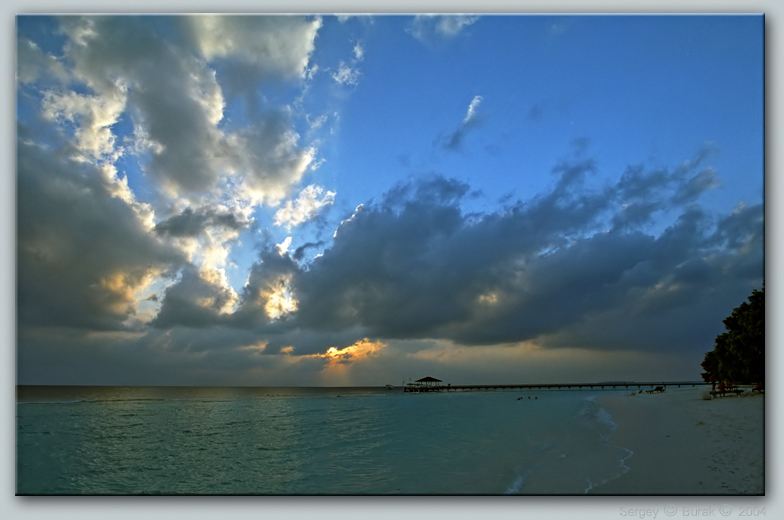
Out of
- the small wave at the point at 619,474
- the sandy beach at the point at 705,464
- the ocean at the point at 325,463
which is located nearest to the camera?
the sandy beach at the point at 705,464

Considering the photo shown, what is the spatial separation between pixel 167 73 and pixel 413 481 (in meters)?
7.23

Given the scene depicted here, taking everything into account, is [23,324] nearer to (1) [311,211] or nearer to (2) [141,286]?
(2) [141,286]

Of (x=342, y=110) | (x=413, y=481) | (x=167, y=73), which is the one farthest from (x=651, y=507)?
(x=167, y=73)

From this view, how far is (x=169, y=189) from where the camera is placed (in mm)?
6875

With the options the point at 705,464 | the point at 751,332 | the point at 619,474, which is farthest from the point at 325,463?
the point at 751,332

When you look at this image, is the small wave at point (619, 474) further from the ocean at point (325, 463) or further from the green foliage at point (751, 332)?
the green foliage at point (751, 332)

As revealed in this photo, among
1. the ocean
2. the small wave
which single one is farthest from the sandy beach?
the ocean

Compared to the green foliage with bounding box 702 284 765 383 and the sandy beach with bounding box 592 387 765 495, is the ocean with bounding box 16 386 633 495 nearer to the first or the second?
the sandy beach with bounding box 592 387 765 495

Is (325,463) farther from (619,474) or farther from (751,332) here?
(751,332)

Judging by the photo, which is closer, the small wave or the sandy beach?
the sandy beach

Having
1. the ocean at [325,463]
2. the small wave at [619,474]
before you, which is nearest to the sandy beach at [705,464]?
the small wave at [619,474]

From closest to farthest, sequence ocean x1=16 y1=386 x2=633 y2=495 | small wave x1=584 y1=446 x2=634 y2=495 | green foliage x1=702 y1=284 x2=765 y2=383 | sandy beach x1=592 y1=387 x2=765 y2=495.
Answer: sandy beach x1=592 y1=387 x2=765 y2=495
green foliage x1=702 y1=284 x2=765 y2=383
small wave x1=584 y1=446 x2=634 y2=495
ocean x1=16 y1=386 x2=633 y2=495

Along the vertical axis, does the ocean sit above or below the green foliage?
below

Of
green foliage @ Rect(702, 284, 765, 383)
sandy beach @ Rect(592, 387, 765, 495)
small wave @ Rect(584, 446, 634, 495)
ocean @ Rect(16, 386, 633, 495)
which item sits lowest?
ocean @ Rect(16, 386, 633, 495)
